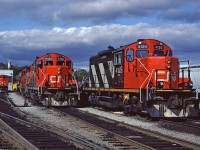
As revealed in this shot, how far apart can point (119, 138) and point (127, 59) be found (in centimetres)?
870

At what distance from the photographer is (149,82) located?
17.5 meters

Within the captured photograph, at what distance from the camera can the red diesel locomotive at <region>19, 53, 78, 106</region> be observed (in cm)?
2517

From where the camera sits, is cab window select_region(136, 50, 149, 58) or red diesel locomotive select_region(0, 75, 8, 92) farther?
red diesel locomotive select_region(0, 75, 8, 92)

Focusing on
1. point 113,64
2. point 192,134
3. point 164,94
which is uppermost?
point 113,64

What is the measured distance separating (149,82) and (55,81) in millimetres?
10384

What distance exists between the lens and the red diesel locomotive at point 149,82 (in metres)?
16.4

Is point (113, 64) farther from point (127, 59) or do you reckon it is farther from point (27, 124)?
point (27, 124)

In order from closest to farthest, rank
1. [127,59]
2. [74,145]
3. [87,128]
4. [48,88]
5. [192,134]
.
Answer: [74,145]
[192,134]
[87,128]
[127,59]
[48,88]

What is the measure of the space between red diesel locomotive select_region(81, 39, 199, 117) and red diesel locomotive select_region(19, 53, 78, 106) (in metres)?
4.07

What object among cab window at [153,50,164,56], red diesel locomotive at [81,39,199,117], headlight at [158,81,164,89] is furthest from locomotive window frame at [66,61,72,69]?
headlight at [158,81,164,89]

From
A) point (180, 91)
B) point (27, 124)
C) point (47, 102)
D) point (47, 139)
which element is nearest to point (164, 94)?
point (180, 91)

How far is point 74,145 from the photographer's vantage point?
9250mm

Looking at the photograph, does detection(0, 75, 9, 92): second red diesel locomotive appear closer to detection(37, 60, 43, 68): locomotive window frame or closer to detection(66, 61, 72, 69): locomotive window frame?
detection(37, 60, 43, 68): locomotive window frame

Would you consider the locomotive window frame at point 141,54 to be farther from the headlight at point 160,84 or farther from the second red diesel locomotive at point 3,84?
the second red diesel locomotive at point 3,84
